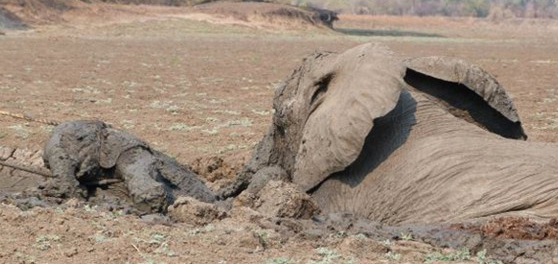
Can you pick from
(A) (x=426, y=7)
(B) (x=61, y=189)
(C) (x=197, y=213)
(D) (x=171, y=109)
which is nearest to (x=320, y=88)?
(C) (x=197, y=213)

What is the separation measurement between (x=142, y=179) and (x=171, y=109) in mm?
6546

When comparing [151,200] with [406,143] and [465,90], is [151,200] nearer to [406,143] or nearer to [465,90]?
[406,143]

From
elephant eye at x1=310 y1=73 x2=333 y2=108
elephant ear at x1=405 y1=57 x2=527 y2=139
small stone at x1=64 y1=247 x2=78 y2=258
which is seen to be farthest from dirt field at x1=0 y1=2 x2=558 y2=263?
elephant ear at x1=405 y1=57 x2=527 y2=139

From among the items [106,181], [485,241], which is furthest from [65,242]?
[485,241]

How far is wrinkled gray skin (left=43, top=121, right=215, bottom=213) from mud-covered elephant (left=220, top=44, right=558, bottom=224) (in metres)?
0.58

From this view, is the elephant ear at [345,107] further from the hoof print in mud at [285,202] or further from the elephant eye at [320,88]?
the hoof print in mud at [285,202]

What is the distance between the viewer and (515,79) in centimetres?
1992

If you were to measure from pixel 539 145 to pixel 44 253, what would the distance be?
121 inches

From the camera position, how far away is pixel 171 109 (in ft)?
43.6

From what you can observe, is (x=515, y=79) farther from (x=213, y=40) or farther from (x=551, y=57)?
(x=213, y=40)

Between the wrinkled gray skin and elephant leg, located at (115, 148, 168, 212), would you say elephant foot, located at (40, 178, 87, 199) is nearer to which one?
the wrinkled gray skin

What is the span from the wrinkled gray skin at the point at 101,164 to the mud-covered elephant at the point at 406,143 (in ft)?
1.90

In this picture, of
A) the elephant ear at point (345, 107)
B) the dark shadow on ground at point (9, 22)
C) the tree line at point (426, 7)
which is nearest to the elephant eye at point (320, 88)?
the elephant ear at point (345, 107)

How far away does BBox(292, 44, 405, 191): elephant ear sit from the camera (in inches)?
247
